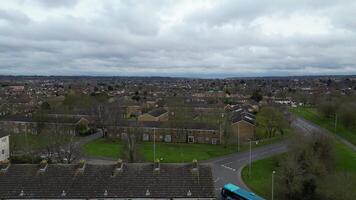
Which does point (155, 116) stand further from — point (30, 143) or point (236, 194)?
point (236, 194)

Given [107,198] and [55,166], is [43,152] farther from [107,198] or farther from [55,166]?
[107,198]

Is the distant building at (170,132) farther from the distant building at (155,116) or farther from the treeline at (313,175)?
the treeline at (313,175)

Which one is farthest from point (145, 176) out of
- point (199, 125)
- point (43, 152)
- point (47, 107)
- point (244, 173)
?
point (47, 107)

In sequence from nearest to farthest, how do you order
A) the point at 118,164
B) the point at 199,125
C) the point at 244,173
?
the point at 118,164 → the point at 244,173 → the point at 199,125

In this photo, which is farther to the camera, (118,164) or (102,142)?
(102,142)

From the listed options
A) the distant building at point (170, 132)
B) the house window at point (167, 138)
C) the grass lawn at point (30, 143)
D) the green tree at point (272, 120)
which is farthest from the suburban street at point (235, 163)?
the grass lawn at point (30, 143)

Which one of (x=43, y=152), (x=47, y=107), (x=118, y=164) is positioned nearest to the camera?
(x=118, y=164)

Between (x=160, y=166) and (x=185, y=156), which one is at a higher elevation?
(x=160, y=166)

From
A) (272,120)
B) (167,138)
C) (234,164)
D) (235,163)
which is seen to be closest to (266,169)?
(234,164)
